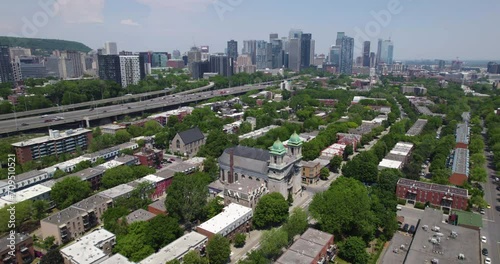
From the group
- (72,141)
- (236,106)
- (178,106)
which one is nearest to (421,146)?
(236,106)

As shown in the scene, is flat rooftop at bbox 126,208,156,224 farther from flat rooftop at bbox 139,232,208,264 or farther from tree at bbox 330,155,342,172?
tree at bbox 330,155,342,172

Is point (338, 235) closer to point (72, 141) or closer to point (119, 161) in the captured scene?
point (119, 161)

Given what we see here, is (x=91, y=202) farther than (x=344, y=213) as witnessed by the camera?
Yes

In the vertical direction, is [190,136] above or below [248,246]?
above

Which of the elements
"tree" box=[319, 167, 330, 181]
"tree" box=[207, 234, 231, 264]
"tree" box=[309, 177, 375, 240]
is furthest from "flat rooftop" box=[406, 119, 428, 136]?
"tree" box=[207, 234, 231, 264]

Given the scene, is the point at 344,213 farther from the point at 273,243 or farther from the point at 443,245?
the point at 443,245

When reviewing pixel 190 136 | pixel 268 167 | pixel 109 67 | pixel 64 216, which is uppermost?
pixel 109 67

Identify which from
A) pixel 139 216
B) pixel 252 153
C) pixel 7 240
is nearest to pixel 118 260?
pixel 139 216
